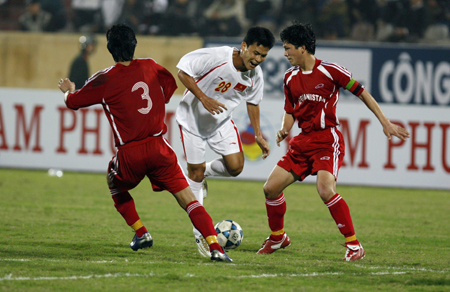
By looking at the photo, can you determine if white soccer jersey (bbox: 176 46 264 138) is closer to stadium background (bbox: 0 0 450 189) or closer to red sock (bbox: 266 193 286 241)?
red sock (bbox: 266 193 286 241)

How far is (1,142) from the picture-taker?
11.9m

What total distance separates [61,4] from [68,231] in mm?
9082

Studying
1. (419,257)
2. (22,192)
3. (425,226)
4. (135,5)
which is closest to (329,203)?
(419,257)

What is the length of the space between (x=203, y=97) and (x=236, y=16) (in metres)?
8.84

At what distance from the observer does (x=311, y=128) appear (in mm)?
5641

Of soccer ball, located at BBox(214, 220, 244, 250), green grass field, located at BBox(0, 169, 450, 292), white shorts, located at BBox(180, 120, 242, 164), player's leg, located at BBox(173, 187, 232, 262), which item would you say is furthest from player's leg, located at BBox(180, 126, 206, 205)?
player's leg, located at BBox(173, 187, 232, 262)

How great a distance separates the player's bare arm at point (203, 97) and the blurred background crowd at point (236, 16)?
8.23 meters

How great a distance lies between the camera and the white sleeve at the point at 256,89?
19.9 ft

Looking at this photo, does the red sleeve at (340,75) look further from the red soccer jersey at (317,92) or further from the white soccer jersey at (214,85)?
the white soccer jersey at (214,85)

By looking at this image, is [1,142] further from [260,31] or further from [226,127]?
[260,31]

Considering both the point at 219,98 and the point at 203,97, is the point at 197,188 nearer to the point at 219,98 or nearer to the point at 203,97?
the point at 219,98

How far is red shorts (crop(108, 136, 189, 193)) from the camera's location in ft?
16.3

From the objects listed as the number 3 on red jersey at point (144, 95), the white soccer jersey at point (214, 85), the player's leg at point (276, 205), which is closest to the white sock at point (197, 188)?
the white soccer jersey at point (214, 85)

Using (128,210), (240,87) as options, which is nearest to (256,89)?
(240,87)
